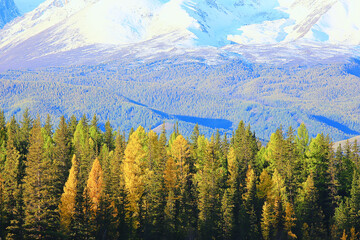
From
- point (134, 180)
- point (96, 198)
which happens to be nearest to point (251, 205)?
point (134, 180)

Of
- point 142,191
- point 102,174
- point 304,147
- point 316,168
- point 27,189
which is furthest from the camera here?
point 304,147

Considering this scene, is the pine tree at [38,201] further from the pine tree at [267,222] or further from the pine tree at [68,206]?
the pine tree at [267,222]

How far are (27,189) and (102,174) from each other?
52.1ft

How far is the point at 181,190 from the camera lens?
93438 millimetres

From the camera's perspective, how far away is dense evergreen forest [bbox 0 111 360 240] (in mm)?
74500

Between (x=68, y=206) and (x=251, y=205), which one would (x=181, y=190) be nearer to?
(x=251, y=205)

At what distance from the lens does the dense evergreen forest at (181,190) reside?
74500 millimetres

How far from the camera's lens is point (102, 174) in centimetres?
8412

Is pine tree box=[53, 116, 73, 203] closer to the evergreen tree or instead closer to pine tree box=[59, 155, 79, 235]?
pine tree box=[59, 155, 79, 235]

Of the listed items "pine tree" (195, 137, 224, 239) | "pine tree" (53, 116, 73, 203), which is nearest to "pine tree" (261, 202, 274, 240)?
"pine tree" (195, 137, 224, 239)

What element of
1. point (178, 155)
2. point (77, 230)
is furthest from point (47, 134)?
point (77, 230)

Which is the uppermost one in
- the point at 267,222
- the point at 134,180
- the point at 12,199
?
the point at 134,180

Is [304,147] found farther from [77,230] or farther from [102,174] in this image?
[77,230]

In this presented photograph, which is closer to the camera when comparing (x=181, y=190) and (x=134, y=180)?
(x=134, y=180)
